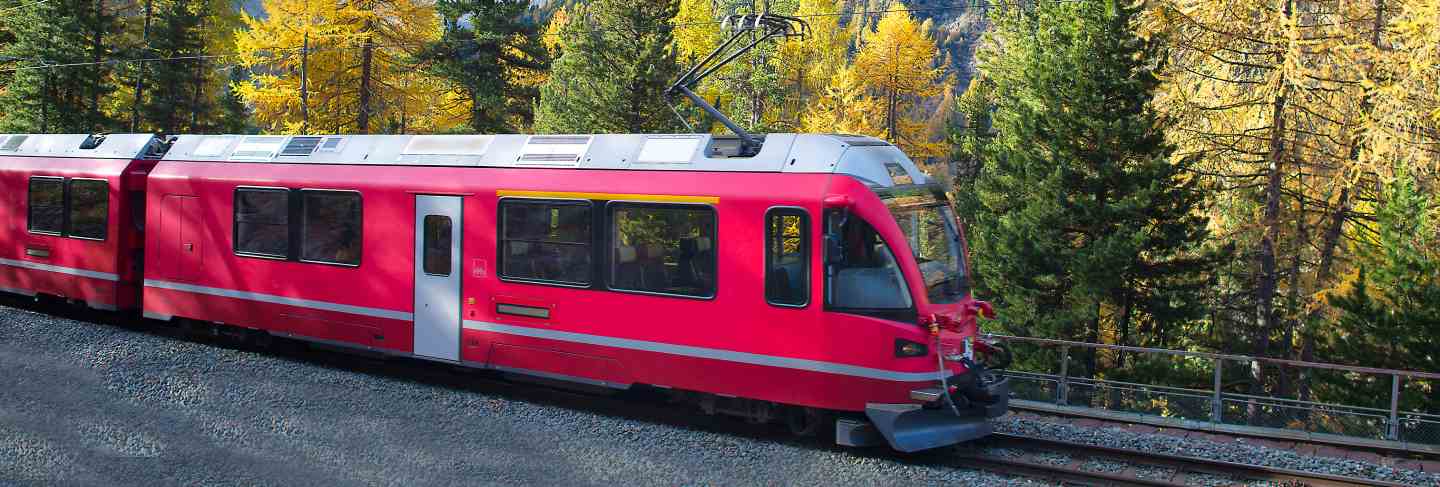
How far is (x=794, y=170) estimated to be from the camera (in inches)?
366

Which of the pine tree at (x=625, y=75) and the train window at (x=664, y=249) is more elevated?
the pine tree at (x=625, y=75)

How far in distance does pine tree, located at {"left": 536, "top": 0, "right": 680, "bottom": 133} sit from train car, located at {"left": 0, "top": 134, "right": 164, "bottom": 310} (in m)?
15.0

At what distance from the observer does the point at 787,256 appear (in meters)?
9.13

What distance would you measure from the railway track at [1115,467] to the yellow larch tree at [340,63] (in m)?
27.3

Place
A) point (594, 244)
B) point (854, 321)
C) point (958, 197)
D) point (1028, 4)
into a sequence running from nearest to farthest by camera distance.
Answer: point (854, 321) < point (594, 244) < point (1028, 4) < point (958, 197)

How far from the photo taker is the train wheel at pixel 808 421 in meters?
9.69

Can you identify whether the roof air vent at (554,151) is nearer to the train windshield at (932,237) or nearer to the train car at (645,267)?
the train car at (645,267)

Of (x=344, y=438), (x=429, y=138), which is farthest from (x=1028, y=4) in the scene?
(x=344, y=438)

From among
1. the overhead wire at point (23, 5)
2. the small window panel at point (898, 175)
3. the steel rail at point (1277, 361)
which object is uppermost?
the overhead wire at point (23, 5)

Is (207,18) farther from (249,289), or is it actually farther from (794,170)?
(794,170)

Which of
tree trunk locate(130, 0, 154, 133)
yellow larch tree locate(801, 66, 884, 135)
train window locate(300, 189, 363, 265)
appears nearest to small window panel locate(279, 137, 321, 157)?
train window locate(300, 189, 363, 265)

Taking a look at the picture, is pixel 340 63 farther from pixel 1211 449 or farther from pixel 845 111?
pixel 1211 449

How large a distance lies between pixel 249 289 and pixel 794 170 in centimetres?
712

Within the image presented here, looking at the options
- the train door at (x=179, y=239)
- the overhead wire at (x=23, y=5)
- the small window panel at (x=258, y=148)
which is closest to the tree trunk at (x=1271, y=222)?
the small window panel at (x=258, y=148)
